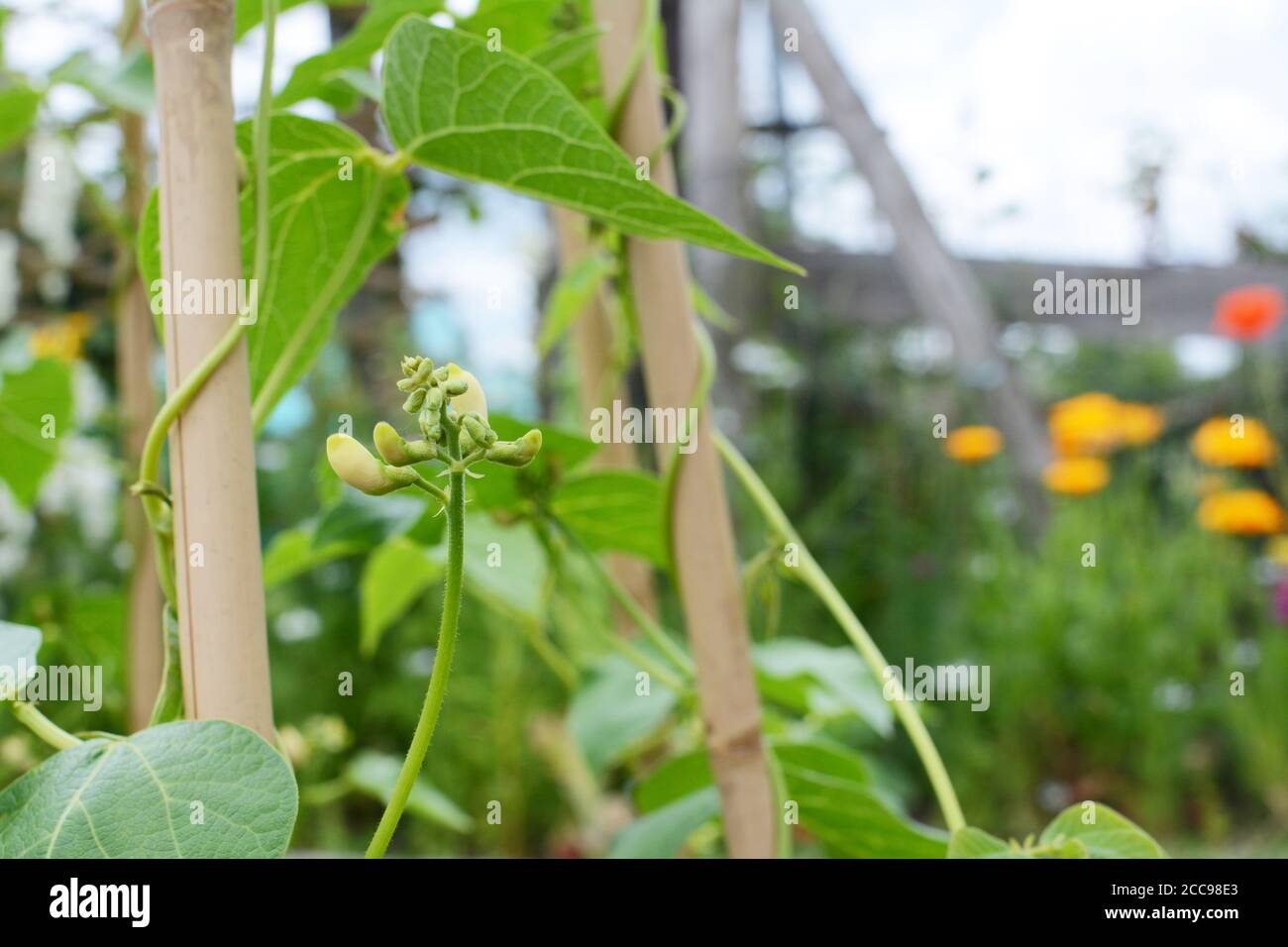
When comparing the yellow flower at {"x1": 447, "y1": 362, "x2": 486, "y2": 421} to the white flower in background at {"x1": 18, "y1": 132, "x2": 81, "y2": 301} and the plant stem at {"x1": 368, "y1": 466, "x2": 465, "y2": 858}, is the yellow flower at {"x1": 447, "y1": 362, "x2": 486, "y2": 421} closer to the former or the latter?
the plant stem at {"x1": 368, "y1": 466, "x2": 465, "y2": 858}

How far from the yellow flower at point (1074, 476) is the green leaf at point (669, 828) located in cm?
148

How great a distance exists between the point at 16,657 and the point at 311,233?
181 millimetres

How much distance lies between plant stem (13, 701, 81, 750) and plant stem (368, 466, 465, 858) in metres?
0.08

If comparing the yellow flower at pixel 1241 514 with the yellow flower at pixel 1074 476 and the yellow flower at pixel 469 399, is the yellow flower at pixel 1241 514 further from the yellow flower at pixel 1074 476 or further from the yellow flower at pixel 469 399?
the yellow flower at pixel 469 399

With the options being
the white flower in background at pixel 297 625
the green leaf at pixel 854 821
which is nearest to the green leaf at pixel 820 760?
the green leaf at pixel 854 821

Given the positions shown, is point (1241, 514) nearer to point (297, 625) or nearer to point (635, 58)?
point (297, 625)

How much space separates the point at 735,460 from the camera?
1.40 feet

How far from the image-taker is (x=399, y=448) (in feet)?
0.73

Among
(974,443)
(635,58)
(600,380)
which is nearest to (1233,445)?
(974,443)

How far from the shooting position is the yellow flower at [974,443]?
189 cm

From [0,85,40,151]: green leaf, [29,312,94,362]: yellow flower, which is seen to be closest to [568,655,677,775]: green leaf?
[0,85,40,151]: green leaf

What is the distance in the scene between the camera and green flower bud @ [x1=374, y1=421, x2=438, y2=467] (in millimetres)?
221
